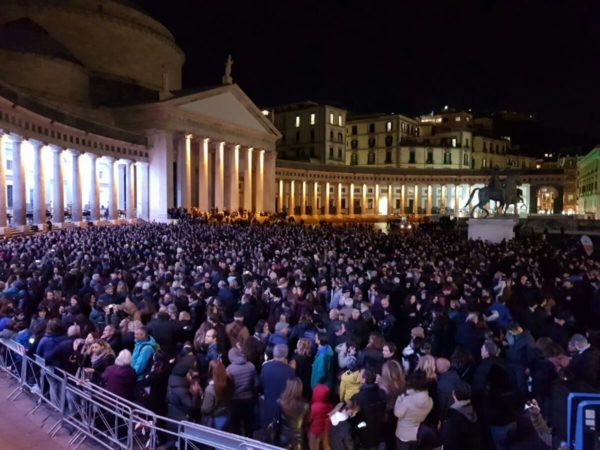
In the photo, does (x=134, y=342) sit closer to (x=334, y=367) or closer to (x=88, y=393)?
(x=88, y=393)

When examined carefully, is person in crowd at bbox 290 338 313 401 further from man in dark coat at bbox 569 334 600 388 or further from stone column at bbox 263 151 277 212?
stone column at bbox 263 151 277 212

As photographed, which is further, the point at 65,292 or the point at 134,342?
the point at 65,292

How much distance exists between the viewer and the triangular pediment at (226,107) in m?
50.5

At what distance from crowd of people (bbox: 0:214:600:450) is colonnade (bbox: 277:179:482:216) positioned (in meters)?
60.3

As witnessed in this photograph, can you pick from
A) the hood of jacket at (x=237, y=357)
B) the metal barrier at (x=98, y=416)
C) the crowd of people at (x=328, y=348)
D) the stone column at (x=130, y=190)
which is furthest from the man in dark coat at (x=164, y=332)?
the stone column at (x=130, y=190)

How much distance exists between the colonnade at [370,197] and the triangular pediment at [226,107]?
14689 mm

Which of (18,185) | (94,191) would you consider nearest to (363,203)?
(94,191)

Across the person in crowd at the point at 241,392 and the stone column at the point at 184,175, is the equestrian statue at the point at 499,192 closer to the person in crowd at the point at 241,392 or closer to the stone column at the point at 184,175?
the stone column at the point at 184,175

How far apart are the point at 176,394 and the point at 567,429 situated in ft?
15.0

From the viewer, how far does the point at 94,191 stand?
40094 millimetres

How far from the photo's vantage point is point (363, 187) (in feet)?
275

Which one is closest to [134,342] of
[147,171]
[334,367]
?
[334,367]

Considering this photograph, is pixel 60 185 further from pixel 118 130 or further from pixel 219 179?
pixel 219 179

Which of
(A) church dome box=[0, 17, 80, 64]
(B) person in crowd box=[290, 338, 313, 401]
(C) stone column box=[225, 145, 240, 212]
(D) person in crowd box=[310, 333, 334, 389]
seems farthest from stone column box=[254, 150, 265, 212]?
(D) person in crowd box=[310, 333, 334, 389]
